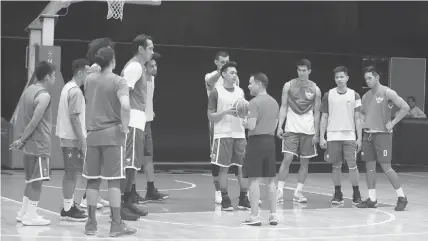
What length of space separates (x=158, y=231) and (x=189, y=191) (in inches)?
172

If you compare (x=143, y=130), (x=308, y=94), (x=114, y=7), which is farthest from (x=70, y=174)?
(x=114, y=7)

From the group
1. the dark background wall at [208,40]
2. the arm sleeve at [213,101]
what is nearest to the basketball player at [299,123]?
the arm sleeve at [213,101]

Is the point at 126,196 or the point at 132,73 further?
the point at 126,196

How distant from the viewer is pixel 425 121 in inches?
726

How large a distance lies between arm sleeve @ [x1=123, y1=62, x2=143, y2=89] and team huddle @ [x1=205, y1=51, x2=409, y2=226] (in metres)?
1.39

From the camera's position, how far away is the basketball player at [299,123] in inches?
435

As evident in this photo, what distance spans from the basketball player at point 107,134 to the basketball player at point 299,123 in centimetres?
389

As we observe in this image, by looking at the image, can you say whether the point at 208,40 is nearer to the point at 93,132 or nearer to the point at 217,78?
the point at 217,78

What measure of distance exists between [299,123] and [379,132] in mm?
1235

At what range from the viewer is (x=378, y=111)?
34.7ft

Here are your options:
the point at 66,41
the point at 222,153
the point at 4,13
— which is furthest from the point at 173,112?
the point at 222,153

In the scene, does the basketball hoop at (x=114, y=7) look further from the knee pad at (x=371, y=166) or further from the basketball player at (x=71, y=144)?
the knee pad at (x=371, y=166)

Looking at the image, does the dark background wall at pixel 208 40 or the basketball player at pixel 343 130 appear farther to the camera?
the dark background wall at pixel 208 40

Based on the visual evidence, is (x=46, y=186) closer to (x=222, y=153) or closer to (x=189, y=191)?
(x=189, y=191)
